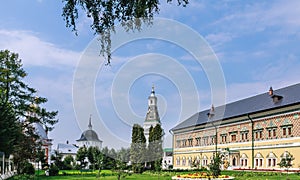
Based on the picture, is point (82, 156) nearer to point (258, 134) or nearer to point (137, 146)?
point (137, 146)

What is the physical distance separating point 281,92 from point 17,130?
22494mm

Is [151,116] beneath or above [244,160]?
above

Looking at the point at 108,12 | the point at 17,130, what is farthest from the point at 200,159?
the point at 108,12

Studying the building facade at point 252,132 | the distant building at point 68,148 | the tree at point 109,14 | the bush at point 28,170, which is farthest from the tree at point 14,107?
the distant building at point 68,148

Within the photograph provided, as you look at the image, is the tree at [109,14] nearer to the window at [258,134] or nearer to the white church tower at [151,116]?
the window at [258,134]

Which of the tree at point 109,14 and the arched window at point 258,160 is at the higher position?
the tree at point 109,14

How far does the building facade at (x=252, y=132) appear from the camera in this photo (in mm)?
29672

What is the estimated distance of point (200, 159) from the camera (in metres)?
45.2

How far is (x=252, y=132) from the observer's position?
113ft

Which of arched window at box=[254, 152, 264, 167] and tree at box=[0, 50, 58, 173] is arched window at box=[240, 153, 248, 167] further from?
tree at box=[0, 50, 58, 173]

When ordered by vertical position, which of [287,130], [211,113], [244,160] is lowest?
[244,160]

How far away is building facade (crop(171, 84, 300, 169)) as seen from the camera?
97.3 feet

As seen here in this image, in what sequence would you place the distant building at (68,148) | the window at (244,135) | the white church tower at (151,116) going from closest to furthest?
the window at (244,135)
the white church tower at (151,116)
the distant building at (68,148)

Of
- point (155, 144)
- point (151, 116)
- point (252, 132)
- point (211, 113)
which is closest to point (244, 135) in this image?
point (252, 132)
